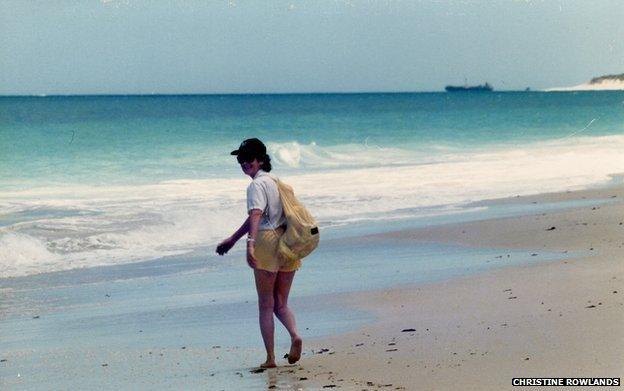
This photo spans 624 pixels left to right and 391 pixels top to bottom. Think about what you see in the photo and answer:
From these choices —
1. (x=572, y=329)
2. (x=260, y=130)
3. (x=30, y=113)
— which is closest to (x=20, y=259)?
(x=572, y=329)

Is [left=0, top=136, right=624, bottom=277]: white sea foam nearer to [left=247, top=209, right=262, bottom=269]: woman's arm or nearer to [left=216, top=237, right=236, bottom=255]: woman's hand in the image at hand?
[left=216, top=237, right=236, bottom=255]: woman's hand

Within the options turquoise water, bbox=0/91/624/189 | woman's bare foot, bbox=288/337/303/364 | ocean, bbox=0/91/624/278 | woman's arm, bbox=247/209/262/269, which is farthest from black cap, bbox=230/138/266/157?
turquoise water, bbox=0/91/624/189

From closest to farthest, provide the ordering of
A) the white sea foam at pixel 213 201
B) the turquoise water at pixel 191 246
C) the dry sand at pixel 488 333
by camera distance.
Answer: the dry sand at pixel 488 333, the turquoise water at pixel 191 246, the white sea foam at pixel 213 201

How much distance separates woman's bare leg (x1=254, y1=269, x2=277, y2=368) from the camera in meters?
6.26

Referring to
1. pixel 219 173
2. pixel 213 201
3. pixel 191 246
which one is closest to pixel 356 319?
pixel 191 246

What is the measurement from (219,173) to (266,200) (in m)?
22.4

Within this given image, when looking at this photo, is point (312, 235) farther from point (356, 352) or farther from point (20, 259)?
point (20, 259)

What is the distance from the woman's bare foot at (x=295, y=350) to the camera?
20.5 feet

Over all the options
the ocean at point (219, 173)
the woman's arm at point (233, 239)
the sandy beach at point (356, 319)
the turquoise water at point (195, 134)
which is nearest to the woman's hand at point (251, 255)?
the woman's arm at point (233, 239)

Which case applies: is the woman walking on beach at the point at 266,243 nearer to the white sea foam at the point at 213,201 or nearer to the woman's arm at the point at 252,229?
the woman's arm at the point at 252,229

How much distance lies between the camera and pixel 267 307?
6328 millimetres

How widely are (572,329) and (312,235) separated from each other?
1639 mm

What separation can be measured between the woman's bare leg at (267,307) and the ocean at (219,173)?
5471mm

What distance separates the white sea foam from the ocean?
1.3 inches
